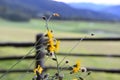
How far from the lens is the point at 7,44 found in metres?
8.09

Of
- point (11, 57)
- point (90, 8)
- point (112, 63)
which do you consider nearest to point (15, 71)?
point (11, 57)

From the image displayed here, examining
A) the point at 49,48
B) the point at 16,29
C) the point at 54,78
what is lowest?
the point at 16,29

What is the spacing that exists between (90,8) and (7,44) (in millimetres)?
5722

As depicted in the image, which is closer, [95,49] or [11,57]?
[11,57]

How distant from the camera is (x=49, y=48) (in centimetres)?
206

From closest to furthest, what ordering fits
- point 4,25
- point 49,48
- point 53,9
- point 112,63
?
point 49,48 → point 53,9 → point 112,63 → point 4,25

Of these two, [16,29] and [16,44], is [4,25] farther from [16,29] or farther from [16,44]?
[16,44]

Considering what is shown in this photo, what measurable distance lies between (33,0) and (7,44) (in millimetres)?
5816

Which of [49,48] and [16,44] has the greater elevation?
[49,48]

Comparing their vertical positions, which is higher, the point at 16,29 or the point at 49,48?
the point at 49,48

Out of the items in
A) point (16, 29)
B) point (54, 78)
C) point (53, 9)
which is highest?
point (53, 9)

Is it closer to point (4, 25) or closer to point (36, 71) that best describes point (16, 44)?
point (36, 71)

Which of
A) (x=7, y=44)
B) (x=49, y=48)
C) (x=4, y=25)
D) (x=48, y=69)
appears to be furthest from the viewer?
(x=4, y=25)

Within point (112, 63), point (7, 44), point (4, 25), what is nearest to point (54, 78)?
point (7, 44)
